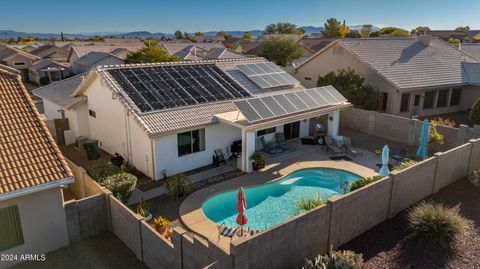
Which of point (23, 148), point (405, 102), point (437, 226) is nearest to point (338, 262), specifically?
point (437, 226)

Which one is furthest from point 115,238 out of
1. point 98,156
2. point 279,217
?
point 98,156

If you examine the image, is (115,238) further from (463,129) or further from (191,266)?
(463,129)

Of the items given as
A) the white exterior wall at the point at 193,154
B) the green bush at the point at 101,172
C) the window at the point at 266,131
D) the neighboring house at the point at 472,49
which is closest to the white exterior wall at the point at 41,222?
the green bush at the point at 101,172

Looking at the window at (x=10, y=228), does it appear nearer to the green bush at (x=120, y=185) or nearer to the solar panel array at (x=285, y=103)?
the green bush at (x=120, y=185)

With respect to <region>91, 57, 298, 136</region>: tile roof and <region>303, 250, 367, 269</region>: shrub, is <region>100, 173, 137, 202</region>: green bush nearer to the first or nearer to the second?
<region>91, 57, 298, 136</region>: tile roof

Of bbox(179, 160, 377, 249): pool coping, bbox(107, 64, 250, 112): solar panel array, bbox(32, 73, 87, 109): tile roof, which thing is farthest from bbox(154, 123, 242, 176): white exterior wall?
bbox(32, 73, 87, 109): tile roof

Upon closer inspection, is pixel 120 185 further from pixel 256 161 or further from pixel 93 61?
pixel 93 61

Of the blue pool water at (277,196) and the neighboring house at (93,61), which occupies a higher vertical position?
the neighboring house at (93,61)
